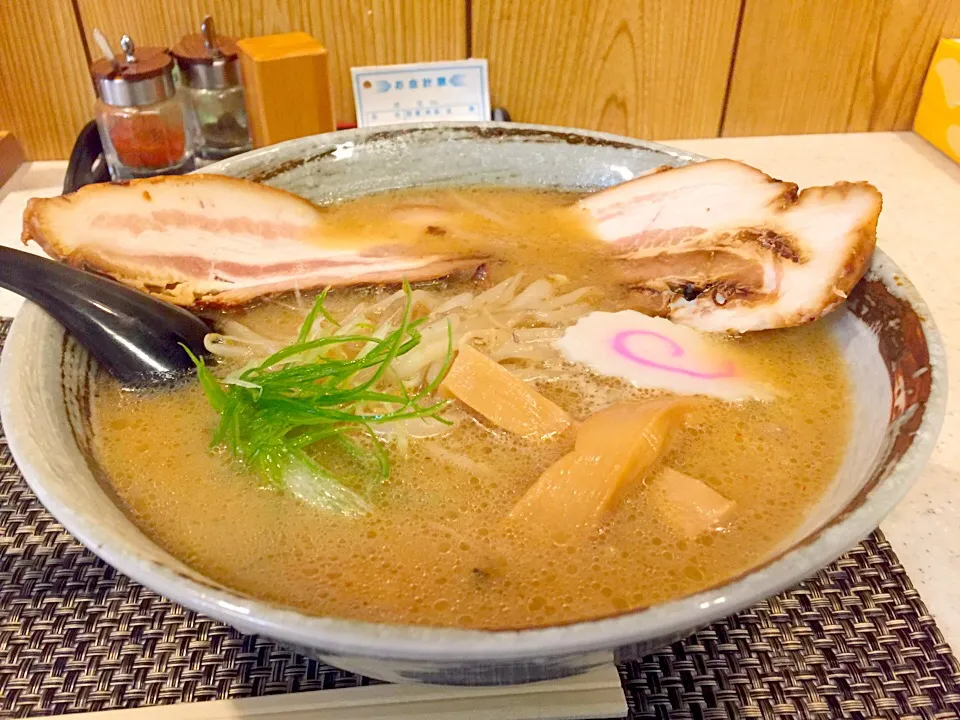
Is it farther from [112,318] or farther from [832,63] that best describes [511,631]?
[832,63]

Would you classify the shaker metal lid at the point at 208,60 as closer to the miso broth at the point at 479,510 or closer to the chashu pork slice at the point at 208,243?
the chashu pork slice at the point at 208,243

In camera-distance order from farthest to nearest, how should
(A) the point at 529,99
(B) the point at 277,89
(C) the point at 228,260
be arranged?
(A) the point at 529,99 < (B) the point at 277,89 < (C) the point at 228,260

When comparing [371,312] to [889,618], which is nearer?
[889,618]

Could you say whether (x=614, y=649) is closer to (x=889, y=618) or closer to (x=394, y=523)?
(x=394, y=523)

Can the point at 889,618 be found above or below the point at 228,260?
below

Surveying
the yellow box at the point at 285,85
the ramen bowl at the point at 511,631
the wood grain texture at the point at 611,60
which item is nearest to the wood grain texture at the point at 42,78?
the yellow box at the point at 285,85

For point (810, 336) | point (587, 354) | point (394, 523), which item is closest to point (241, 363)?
point (394, 523)

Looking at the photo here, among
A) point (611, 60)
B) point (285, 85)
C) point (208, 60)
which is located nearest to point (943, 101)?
point (611, 60)

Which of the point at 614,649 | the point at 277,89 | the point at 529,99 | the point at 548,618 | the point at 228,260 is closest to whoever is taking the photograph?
the point at 614,649

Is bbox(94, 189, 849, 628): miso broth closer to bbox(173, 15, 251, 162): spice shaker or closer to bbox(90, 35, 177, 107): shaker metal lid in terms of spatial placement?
bbox(90, 35, 177, 107): shaker metal lid
